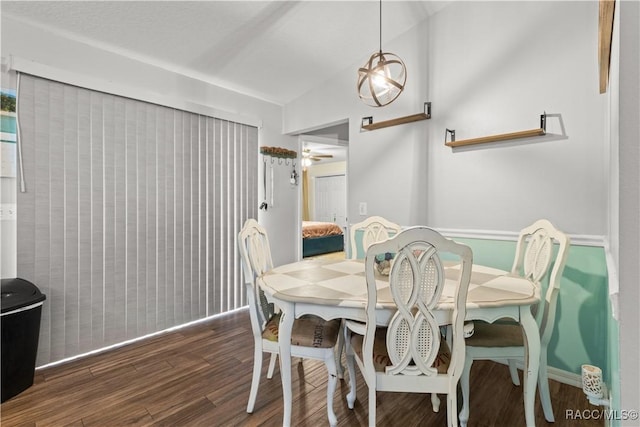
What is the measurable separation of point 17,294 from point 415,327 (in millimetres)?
2371

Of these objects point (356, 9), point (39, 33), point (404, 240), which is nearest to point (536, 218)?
point (404, 240)

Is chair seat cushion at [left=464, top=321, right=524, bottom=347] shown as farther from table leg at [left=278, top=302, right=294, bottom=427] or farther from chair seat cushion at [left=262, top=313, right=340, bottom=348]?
table leg at [left=278, top=302, right=294, bottom=427]

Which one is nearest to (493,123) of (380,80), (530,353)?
(380,80)

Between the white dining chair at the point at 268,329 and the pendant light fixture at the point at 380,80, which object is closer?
the white dining chair at the point at 268,329

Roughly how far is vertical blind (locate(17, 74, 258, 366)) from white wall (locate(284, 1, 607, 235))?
1608 mm

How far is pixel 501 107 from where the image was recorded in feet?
8.05

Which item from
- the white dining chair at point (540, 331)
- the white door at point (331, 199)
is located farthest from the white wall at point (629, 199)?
the white door at point (331, 199)

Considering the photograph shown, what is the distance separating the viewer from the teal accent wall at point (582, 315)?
2.03m

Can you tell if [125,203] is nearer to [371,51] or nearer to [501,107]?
[371,51]

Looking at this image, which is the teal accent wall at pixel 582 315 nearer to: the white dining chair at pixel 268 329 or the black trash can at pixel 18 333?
the white dining chair at pixel 268 329

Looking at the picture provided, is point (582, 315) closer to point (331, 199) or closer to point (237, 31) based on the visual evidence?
point (237, 31)

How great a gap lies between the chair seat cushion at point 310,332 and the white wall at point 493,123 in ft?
5.09

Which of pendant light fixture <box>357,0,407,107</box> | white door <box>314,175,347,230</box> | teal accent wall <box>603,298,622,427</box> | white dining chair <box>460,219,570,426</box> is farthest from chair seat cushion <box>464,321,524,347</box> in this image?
white door <box>314,175,347,230</box>

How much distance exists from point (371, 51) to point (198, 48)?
5.44 ft
